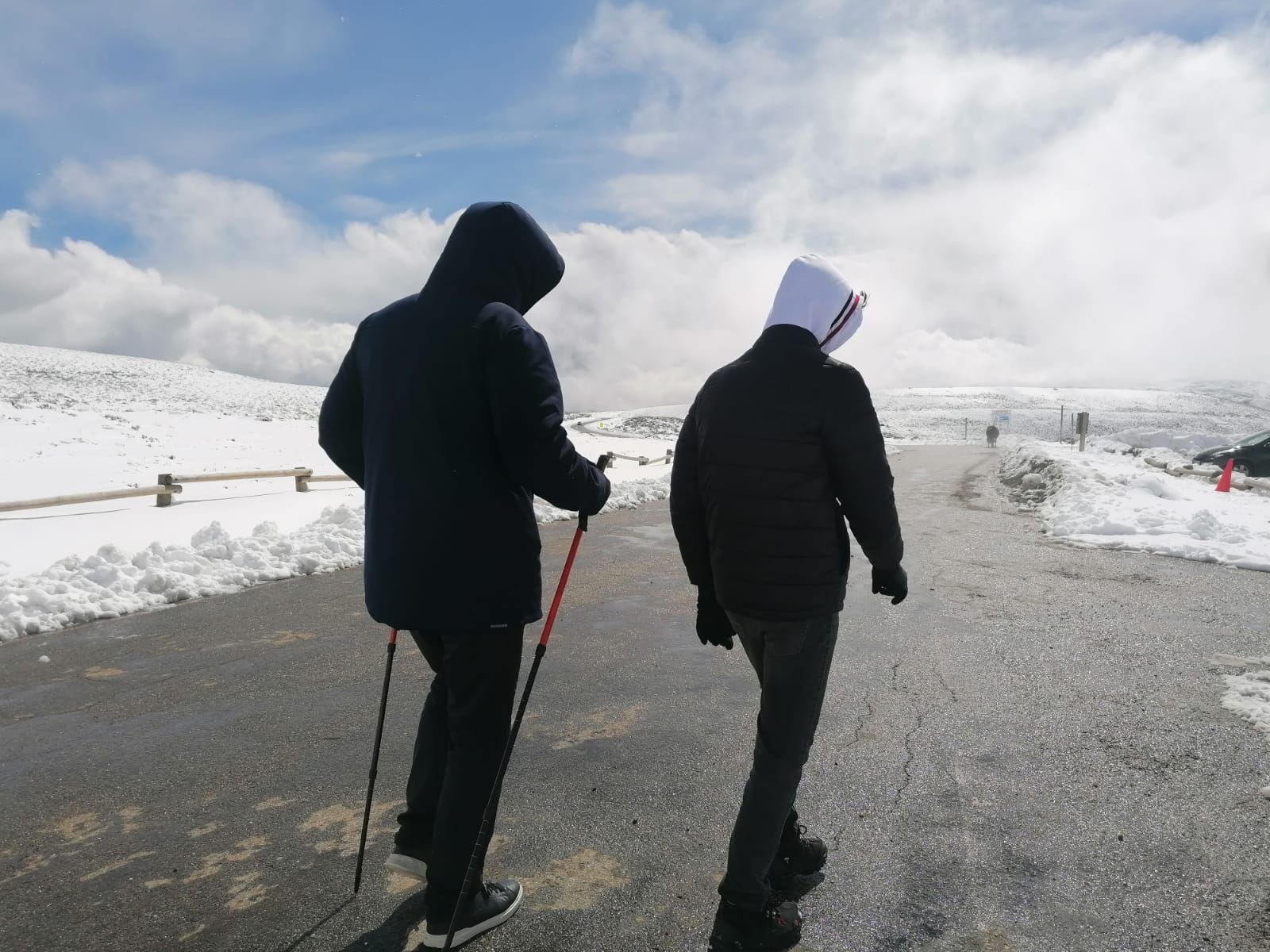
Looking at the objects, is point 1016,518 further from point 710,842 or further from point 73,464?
point 73,464

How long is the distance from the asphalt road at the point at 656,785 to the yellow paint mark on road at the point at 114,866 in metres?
0.01

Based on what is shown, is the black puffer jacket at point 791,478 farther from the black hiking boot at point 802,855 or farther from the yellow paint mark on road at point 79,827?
the yellow paint mark on road at point 79,827

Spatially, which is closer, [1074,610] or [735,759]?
[735,759]

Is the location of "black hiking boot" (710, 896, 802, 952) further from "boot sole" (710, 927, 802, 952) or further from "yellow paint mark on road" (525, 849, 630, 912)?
"yellow paint mark on road" (525, 849, 630, 912)

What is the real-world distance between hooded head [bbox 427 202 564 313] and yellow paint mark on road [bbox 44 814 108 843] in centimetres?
274

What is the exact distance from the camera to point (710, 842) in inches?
135

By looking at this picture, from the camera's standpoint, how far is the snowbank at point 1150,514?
997cm

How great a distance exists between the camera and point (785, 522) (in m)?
2.73

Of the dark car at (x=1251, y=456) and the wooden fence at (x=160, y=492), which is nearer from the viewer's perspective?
the wooden fence at (x=160, y=492)

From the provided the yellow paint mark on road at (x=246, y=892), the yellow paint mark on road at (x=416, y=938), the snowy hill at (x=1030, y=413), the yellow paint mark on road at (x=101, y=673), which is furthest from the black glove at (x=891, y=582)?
the snowy hill at (x=1030, y=413)

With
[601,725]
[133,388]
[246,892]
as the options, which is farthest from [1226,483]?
[133,388]

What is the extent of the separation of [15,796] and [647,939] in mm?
3060

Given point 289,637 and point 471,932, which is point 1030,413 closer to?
point 289,637

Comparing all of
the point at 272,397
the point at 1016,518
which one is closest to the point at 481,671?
the point at 1016,518
